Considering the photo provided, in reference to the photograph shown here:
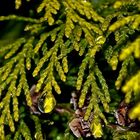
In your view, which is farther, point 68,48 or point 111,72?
point 111,72

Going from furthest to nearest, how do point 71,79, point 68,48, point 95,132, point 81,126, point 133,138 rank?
point 71,79 < point 68,48 < point 81,126 < point 133,138 < point 95,132

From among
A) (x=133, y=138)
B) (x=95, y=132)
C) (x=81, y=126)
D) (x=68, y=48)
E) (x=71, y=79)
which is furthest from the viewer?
(x=71, y=79)

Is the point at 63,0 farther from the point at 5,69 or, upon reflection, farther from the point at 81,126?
the point at 81,126

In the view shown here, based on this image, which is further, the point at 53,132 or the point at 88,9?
the point at 53,132

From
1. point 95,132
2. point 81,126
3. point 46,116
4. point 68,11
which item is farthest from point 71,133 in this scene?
point 68,11

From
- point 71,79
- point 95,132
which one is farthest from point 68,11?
point 95,132

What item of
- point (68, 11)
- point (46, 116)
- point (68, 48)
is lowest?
point (46, 116)

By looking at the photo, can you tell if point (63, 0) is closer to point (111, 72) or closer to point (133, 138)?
point (111, 72)

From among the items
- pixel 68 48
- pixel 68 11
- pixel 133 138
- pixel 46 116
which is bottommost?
pixel 133 138

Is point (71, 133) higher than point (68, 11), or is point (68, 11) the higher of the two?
point (68, 11)
